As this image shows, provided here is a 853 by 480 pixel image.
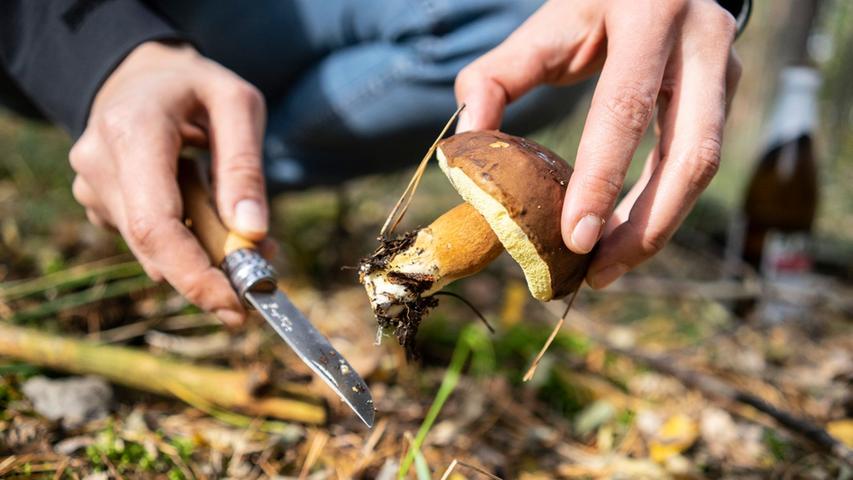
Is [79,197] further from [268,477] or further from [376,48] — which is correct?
[376,48]

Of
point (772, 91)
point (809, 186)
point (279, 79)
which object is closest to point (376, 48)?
point (279, 79)

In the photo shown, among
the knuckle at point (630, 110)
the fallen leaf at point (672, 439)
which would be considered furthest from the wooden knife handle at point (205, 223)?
the fallen leaf at point (672, 439)

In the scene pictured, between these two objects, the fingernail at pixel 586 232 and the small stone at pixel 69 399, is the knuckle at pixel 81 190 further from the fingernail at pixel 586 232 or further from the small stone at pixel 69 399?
the fingernail at pixel 586 232

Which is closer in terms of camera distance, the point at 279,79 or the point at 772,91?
the point at 279,79

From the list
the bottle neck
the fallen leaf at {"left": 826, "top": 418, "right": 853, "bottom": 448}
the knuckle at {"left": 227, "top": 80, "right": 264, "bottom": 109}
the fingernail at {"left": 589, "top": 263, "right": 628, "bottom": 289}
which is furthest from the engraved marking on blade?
the bottle neck

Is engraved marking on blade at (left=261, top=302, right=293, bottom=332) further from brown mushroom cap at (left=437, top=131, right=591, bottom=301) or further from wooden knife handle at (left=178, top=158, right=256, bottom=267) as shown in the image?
brown mushroom cap at (left=437, top=131, right=591, bottom=301)
